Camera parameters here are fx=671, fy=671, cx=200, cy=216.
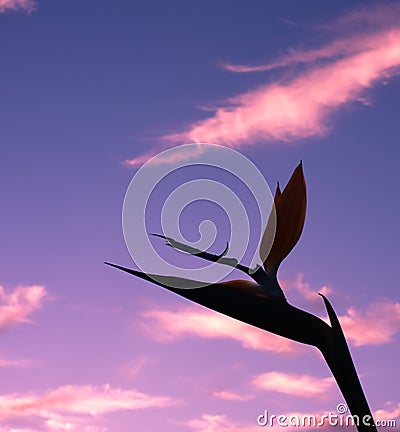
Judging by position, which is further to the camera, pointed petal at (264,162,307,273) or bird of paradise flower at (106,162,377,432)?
pointed petal at (264,162,307,273)

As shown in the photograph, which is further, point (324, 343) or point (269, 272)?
point (269, 272)

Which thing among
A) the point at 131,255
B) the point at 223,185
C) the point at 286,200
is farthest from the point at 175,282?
the point at 286,200

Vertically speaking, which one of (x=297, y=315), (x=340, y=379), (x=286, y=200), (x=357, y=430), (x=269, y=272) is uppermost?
(x=286, y=200)

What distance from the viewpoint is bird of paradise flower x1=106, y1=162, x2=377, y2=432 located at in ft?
3.66

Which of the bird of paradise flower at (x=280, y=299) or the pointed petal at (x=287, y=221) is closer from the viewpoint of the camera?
the bird of paradise flower at (x=280, y=299)

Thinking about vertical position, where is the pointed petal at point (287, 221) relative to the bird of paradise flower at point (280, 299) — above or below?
above

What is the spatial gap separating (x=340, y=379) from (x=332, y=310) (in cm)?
15

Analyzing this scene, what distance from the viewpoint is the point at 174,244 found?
1375 mm

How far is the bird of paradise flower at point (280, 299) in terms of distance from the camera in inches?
43.9

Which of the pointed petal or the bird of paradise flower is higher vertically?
the pointed petal

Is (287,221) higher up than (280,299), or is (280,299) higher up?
(287,221)

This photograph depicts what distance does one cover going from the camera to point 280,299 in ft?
4.31

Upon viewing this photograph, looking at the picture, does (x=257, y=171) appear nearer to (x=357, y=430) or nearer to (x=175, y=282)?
(x=175, y=282)

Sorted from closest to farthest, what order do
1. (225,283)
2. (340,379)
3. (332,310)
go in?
1. (340,379)
2. (332,310)
3. (225,283)
